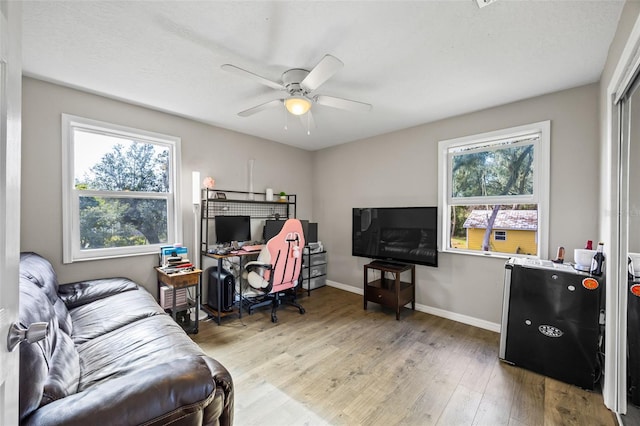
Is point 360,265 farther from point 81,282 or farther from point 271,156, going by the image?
point 81,282

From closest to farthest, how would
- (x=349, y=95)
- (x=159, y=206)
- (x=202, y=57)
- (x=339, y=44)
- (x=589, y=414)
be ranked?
1. (x=589, y=414)
2. (x=339, y=44)
3. (x=202, y=57)
4. (x=349, y=95)
5. (x=159, y=206)

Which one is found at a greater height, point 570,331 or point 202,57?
point 202,57

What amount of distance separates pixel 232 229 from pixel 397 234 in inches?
86.6

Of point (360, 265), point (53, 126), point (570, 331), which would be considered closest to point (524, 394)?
point (570, 331)

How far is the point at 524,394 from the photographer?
191 centimetres

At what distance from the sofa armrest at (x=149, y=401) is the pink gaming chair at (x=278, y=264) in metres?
1.83

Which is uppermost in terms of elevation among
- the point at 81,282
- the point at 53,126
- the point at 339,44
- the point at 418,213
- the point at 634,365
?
the point at 339,44

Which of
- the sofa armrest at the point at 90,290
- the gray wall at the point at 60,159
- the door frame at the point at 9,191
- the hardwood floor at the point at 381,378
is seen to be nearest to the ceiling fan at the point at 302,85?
the door frame at the point at 9,191

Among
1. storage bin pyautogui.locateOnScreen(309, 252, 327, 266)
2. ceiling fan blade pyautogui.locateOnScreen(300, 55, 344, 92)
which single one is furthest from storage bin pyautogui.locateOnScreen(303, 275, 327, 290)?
ceiling fan blade pyautogui.locateOnScreen(300, 55, 344, 92)

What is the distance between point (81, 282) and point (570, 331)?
4.22 meters

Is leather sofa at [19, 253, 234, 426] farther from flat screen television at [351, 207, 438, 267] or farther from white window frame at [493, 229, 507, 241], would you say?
white window frame at [493, 229, 507, 241]

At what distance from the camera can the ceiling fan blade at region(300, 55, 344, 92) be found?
164 centimetres

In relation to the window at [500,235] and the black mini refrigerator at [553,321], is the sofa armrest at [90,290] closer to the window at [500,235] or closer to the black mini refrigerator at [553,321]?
the black mini refrigerator at [553,321]

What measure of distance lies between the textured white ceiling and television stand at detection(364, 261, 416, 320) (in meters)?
1.95
